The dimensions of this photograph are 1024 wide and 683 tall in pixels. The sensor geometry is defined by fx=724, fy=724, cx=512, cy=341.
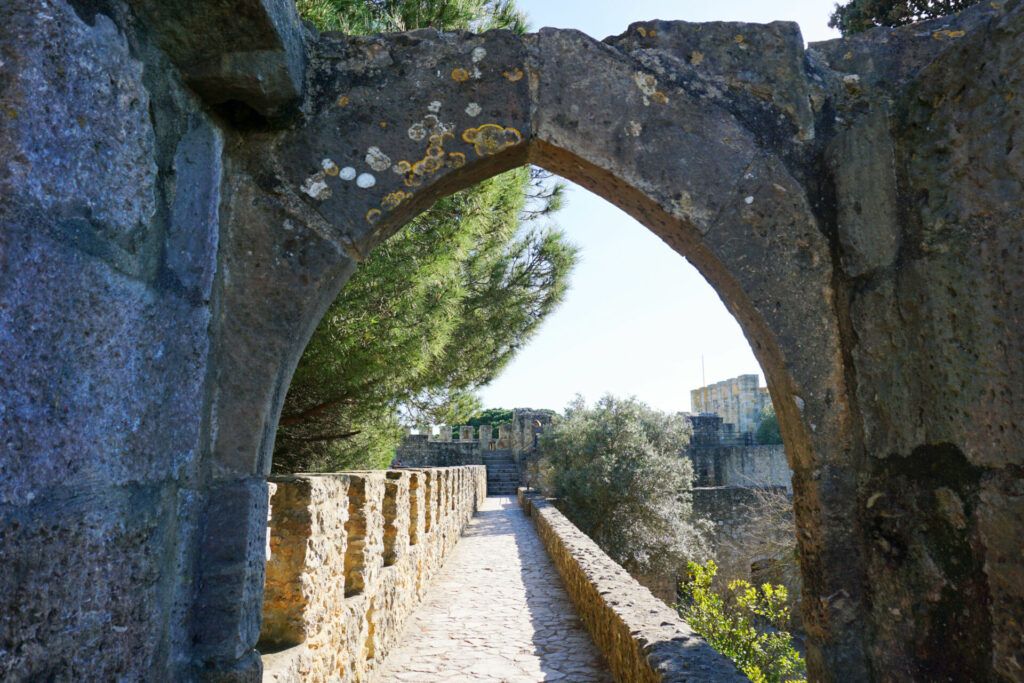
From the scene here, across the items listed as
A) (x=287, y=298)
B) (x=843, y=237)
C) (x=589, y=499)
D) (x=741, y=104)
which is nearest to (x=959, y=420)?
(x=843, y=237)

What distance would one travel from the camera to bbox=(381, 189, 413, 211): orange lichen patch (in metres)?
1.97

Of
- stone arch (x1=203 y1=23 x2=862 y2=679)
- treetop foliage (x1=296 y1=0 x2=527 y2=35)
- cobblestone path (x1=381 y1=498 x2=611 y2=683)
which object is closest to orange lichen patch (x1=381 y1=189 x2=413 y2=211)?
stone arch (x1=203 y1=23 x2=862 y2=679)

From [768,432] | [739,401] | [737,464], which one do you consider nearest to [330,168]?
[737,464]

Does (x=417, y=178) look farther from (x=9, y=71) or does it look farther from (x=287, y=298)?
(x=9, y=71)

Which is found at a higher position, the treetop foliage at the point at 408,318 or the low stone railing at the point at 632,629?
the treetop foliage at the point at 408,318

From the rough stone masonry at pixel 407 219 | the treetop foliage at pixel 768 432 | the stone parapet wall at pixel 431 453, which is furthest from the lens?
the stone parapet wall at pixel 431 453

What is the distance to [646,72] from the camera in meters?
2.11

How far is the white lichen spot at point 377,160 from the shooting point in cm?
199

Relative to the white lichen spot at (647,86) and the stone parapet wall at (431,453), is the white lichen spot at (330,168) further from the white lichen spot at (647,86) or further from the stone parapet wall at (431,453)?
the stone parapet wall at (431,453)

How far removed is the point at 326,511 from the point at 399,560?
8.23 ft

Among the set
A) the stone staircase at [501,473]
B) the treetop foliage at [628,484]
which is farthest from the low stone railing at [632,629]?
the stone staircase at [501,473]

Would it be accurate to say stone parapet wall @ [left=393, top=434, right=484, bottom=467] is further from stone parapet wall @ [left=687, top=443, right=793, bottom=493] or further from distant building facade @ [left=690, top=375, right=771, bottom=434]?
distant building facade @ [left=690, top=375, right=771, bottom=434]

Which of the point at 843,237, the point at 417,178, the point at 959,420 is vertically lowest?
the point at 959,420

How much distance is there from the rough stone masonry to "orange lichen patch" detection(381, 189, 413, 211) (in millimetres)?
16
